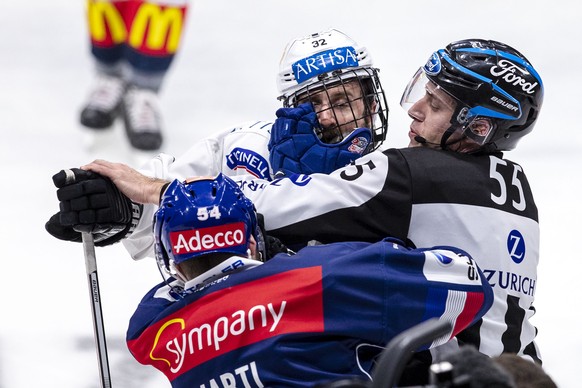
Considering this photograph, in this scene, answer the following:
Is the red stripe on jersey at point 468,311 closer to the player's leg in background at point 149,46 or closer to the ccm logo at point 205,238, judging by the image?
the ccm logo at point 205,238

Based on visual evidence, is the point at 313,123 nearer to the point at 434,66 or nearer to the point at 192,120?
the point at 434,66

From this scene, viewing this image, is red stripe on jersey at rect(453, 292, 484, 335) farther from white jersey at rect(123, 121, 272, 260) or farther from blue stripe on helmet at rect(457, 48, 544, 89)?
white jersey at rect(123, 121, 272, 260)

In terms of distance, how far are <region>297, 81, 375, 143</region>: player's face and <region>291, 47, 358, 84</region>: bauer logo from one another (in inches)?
2.0

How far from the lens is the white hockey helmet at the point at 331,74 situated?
316cm

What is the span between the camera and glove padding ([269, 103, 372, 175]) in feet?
Result: 9.69

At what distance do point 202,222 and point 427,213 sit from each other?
548 millimetres

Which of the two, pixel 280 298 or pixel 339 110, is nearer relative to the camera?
pixel 280 298

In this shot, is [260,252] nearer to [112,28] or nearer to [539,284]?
[539,284]

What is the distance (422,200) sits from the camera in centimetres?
263

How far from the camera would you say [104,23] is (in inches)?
237

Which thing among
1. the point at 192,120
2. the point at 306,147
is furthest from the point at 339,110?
the point at 192,120

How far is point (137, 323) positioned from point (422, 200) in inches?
26.4

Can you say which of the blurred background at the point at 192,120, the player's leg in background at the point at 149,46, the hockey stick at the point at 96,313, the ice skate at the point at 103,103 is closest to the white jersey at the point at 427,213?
the hockey stick at the point at 96,313
